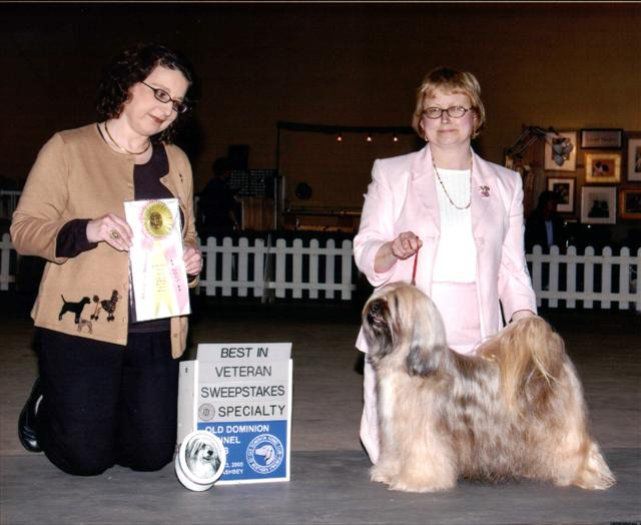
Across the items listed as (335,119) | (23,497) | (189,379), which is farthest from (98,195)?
(335,119)

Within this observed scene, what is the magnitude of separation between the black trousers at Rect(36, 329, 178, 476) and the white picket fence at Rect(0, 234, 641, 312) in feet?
23.5

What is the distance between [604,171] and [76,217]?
13430 mm

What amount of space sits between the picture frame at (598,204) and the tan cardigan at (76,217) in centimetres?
1330

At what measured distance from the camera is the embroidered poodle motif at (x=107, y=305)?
3617 millimetres

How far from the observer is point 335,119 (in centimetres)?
1684

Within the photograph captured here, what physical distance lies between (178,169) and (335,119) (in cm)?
1305

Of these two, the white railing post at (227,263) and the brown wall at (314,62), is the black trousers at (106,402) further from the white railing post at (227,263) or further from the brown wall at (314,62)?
the brown wall at (314,62)

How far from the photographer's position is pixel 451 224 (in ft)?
12.8

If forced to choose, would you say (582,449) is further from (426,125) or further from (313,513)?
(426,125)

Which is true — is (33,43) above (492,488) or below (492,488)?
above

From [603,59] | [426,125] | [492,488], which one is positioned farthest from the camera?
[603,59]

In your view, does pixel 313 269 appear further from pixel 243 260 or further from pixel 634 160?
pixel 634 160

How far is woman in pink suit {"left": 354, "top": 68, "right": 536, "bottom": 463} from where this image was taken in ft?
12.4

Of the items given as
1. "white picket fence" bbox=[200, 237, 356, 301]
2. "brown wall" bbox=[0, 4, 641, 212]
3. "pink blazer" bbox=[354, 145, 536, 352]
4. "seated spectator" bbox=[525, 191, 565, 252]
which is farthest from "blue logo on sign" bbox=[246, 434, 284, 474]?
"brown wall" bbox=[0, 4, 641, 212]
